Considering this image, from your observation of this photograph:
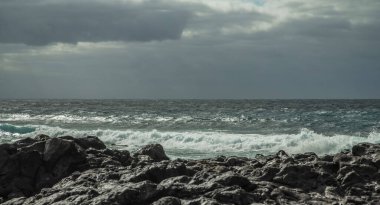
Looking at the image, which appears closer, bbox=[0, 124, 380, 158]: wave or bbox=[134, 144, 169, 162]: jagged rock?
bbox=[134, 144, 169, 162]: jagged rock

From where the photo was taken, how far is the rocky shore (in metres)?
9.27

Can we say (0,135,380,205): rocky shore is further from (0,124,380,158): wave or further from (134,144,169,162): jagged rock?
(0,124,380,158): wave

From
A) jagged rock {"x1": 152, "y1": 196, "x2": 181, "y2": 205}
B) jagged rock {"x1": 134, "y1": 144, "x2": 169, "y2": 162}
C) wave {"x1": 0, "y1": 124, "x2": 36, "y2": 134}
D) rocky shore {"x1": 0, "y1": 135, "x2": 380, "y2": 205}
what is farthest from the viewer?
wave {"x1": 0, "y1": 124, "x2": 36, "y2": 134}

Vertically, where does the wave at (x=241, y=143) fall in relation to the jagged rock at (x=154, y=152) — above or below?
below

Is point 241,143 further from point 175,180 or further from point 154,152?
point 175,180

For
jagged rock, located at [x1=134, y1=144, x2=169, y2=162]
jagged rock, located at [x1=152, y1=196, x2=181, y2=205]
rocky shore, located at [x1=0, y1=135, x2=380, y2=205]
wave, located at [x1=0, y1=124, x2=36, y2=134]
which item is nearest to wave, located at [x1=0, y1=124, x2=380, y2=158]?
jagged rock, located at [x1=134, y1=144, x2=169, y2=162]

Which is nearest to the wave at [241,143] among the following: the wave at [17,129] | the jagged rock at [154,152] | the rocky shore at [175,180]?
the jagged rock at [154,152]

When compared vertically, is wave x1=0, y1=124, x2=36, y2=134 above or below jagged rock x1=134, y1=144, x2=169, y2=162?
below

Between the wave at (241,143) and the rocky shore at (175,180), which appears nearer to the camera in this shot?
the rocky shore at (175,180)

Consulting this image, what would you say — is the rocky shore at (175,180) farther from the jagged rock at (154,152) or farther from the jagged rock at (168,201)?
the jagged rock at (154,152)

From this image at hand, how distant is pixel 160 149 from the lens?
631 inches

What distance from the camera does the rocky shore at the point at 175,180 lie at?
9273 millimetres

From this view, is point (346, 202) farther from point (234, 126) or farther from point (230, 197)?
point (234, 126)

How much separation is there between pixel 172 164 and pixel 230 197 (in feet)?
8.05
